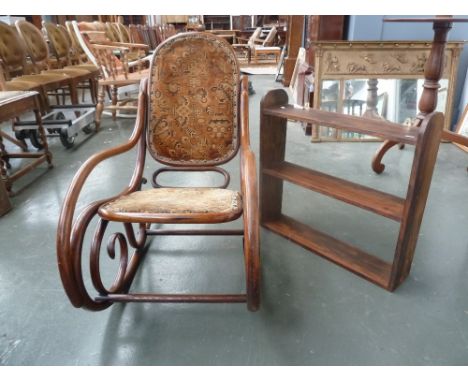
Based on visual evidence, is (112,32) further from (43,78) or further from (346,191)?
(346,191)

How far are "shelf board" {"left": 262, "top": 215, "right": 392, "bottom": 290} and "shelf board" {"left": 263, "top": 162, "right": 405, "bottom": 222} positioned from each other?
0.29m

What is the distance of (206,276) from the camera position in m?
1.45

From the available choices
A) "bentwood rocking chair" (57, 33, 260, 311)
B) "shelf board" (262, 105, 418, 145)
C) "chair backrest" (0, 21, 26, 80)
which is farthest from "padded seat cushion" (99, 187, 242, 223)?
"chair backrest" (0, 21, 26, 80)

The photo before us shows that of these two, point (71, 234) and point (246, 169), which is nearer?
point (71, 234)

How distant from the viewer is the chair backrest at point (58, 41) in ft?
13.7

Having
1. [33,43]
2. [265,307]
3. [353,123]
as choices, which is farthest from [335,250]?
[33,43]

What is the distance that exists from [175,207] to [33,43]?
3546 millimetres

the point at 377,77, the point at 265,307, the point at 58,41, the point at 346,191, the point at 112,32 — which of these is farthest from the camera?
the point at 112,32

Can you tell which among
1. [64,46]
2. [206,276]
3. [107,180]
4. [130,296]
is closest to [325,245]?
[206,276]

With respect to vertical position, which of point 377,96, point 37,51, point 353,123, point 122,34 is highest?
point 122,34

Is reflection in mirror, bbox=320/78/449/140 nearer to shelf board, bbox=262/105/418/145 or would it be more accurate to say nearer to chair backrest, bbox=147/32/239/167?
shelf board, bbox=262/105/418/145

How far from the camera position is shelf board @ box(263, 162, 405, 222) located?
4.10ft

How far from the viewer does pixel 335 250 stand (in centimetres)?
153

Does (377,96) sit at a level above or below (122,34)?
below
